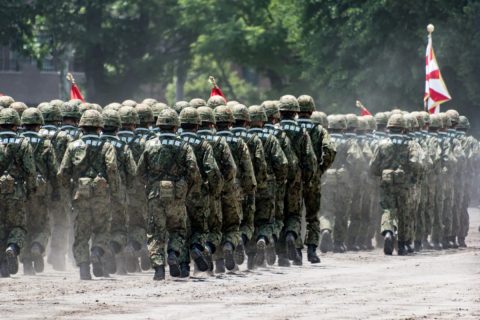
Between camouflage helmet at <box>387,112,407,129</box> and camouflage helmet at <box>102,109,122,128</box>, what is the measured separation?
5.76m

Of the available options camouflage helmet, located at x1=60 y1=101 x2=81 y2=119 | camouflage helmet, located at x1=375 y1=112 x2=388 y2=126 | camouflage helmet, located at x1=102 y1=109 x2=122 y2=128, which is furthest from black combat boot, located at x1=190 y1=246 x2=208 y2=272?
camouflage helmet, located at x1=375 y1=112 x2=388 y2=126

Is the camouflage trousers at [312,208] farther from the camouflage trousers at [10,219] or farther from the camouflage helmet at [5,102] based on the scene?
the camouflage helmet at [5,102]

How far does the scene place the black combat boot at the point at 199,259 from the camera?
1956cm

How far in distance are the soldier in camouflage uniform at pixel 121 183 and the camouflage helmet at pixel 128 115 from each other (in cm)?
32

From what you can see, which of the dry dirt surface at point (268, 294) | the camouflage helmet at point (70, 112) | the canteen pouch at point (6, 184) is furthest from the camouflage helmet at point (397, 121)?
the canteen pouch at point (6, 184)

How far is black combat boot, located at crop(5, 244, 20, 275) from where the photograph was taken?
2005 cm

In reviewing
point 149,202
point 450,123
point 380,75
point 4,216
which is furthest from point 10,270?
point 380,75

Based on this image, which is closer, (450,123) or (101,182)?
(101,182)

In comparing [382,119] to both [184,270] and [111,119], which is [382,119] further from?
[184,270]

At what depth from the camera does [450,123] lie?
92.6 feet

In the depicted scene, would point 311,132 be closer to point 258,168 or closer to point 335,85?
point 258,168

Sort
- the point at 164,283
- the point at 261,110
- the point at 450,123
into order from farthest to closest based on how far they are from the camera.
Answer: the point at 450,123
the point at 261,110
the point at 164,283

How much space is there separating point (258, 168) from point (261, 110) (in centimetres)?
117

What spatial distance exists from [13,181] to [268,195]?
372cm
